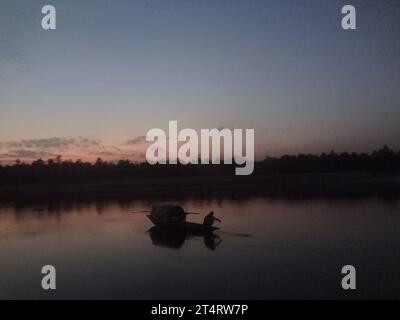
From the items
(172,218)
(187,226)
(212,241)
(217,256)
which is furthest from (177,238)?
(217,256)

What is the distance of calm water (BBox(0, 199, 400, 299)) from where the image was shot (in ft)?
15.6

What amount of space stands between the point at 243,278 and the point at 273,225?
4.01 metres

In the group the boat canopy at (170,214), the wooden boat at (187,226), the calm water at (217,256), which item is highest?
the boat canopy at (170,214)

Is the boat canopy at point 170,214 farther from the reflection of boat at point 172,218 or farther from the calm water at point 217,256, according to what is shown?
the calm water at point 217,256

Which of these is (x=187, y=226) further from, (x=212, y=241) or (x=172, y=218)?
(x=212, y=241)

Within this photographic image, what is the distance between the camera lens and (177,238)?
26.8 feet

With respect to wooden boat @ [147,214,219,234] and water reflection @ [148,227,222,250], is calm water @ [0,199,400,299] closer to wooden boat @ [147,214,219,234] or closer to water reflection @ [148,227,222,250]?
water reflection @ [148,227,222,250]

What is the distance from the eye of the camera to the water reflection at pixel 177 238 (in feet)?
24.5

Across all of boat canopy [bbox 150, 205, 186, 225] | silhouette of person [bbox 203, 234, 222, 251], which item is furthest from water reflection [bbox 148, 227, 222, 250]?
boat canopy [bbox 150, 205, 186, 225]

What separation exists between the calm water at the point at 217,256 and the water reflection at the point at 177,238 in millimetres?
27

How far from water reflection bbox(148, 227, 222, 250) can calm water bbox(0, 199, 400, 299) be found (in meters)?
0.03

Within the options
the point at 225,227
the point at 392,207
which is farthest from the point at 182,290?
the point at 392,207

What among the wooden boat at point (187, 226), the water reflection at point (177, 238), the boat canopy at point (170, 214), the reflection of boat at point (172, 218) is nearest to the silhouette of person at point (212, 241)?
the water reflection at point (177, 238)
